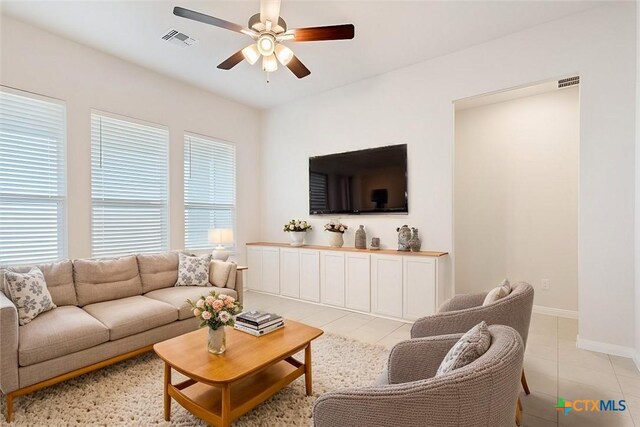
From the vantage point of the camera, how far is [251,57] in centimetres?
275

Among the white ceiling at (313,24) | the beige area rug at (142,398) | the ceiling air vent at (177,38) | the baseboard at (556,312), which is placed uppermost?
the white ceiling at (313,24)

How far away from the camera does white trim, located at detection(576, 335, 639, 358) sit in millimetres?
2818

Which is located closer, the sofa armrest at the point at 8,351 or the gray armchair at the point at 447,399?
the gray armchair at the point at 447,399

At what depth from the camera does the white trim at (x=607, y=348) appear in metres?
2.82

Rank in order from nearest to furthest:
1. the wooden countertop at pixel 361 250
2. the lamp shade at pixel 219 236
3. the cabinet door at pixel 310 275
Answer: the wooden countertop at pixel 361 250
the lamp shade at pixel 219 236
the cabinet door at pixel 310 275

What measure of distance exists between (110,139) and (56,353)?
248 cm

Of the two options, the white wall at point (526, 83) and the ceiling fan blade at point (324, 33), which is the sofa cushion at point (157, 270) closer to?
the white wall at point (526, 83)

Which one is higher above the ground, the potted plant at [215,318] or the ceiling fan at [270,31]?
the ceiling fan at [270,31]

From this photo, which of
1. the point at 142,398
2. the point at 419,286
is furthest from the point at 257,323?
the point at 419,286

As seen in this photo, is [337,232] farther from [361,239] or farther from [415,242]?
[415,242]

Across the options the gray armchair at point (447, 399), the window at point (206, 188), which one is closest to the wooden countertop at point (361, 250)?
the window at point (206, 188)

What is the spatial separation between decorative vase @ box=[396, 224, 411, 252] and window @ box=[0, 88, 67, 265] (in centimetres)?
378

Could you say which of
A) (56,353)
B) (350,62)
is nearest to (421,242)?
(350,62)

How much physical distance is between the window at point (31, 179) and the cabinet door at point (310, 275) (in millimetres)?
2831
